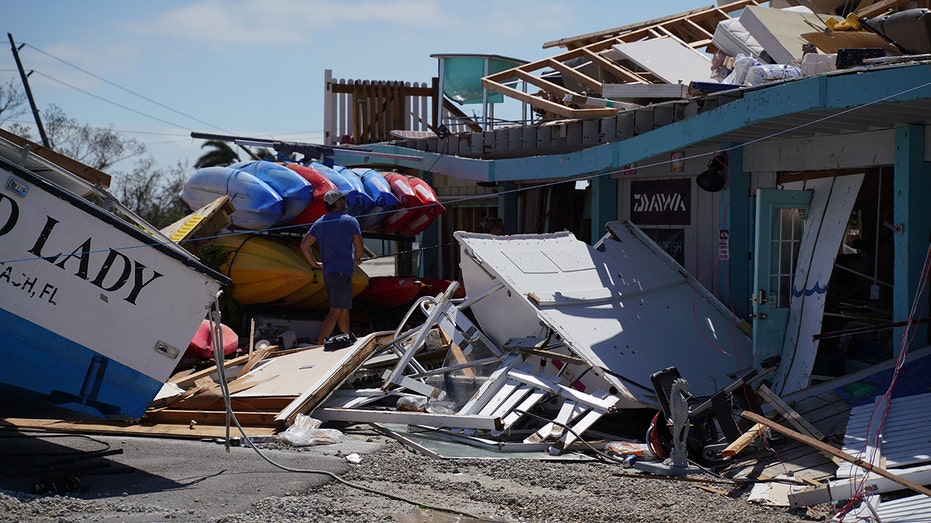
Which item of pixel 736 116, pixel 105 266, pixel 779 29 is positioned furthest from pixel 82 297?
pixel 779 29

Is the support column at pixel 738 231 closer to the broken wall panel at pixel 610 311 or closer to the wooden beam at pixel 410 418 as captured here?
the broken wall panel at pixel 610 311

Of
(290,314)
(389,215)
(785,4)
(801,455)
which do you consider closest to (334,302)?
(290,314)

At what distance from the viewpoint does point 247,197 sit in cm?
1274

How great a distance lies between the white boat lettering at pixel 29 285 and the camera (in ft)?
23.3

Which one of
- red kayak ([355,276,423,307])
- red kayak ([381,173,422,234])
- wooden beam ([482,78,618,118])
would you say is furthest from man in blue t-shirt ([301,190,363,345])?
wooden beam ([482,78,618,118])

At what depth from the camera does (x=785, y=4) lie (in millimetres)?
15039

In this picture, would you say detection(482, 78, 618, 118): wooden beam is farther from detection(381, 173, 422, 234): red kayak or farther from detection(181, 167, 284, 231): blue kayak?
detection(181, 167, 284, 231): blue kayak

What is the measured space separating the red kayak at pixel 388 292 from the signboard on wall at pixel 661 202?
3.30 metres

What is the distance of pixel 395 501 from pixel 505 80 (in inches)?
407

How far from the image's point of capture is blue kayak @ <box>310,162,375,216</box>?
13.7m

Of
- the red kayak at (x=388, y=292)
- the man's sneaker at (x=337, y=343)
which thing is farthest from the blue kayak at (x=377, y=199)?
the man's sneaker at (x=337, y=343)

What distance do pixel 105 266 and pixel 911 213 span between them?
7.17 meters

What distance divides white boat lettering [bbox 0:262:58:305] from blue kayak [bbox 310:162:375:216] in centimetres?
658

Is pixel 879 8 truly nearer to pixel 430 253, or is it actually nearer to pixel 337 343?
pixel 337 343
